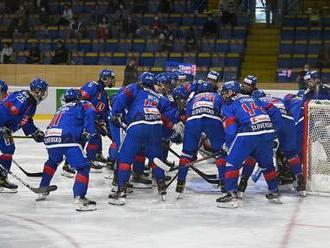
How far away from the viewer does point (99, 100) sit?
7551 millimetres

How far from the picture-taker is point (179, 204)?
6.16 meters

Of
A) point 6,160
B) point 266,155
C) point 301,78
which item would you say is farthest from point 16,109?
point 301,78

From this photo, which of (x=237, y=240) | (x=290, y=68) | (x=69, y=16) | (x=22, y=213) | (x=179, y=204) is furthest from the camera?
(x=69, y=16)

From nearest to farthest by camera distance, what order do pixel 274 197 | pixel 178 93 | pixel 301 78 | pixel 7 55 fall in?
1. pixel 274 197
2. pixel 178 93
3. pixel 301 78
4. pixel 7 55

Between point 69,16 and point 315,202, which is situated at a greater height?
point 69,16

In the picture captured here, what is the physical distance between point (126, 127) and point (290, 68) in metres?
7.87

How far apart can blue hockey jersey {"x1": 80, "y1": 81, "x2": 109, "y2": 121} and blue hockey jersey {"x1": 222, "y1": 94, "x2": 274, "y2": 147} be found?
1892 millimetres

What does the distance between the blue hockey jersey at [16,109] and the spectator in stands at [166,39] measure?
7728 mm

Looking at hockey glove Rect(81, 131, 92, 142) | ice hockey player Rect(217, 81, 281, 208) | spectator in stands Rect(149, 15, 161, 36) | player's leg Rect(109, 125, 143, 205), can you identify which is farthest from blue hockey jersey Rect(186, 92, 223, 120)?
spectator in stands Rect(149, 15, 161, 36)

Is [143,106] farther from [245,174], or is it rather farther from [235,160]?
[245,174]

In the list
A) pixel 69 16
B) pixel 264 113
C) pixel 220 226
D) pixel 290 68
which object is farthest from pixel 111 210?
pixel 69 16

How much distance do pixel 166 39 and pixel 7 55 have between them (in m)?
3.25

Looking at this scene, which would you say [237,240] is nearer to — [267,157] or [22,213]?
[267,157]

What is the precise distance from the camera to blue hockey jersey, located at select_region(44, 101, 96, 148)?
Result: 5.80 m
